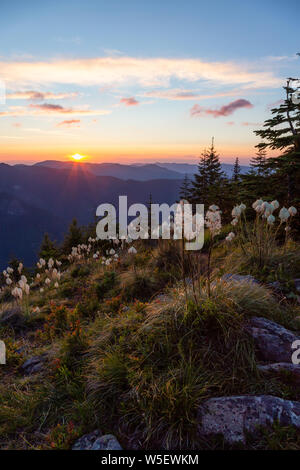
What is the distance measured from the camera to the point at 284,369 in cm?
290

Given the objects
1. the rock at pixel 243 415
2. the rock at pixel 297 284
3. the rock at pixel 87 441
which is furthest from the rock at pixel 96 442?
the rock at pixel 297 284

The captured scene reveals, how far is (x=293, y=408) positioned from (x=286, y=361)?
2.36ft

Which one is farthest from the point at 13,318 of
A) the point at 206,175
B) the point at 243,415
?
the point at 206,175

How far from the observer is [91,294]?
7.22 m

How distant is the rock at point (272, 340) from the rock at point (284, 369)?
156mm

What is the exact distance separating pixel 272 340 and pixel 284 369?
40cm

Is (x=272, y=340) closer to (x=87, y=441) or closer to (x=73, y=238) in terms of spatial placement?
(x=87, y=441)

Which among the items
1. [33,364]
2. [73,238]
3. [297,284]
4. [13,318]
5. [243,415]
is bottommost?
[73,238]

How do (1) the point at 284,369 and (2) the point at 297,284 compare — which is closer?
(1) the point at 284,369

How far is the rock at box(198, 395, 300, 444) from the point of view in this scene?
7.81 feet

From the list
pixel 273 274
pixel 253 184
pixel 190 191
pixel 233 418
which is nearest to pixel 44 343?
pixel 233 418

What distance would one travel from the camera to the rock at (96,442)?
2.44 meters

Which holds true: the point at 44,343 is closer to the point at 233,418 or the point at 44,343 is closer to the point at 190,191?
the point at 233,418

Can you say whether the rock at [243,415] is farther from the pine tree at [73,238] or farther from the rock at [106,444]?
the pine tree at [73,238]
